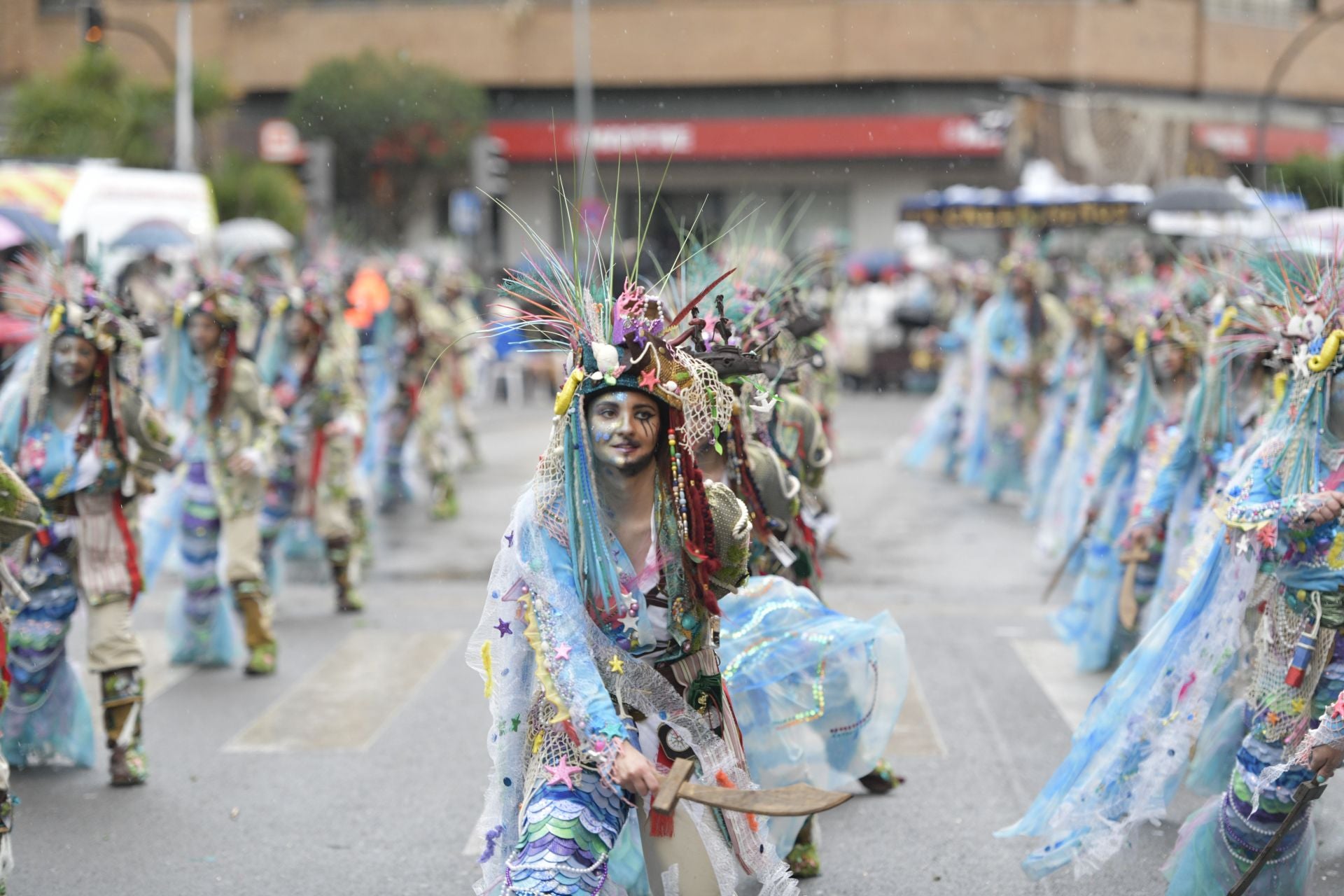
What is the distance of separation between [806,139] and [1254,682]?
3396 centimetres

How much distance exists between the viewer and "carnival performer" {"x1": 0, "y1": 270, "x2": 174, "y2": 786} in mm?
6473

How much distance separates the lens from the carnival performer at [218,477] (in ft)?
27.2

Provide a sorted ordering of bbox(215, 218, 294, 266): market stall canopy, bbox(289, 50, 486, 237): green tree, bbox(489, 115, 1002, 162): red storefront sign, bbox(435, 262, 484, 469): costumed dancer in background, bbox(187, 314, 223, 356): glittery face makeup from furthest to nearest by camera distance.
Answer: bbox(489, 115, 1002, 162): red storefront sign → bbox(289, 50, 486, 237): green tree → bbox(215, 218, 294, 266): market stall canopy → bbox(435, 262, 484, 469): costumed dancer in background → bbox(187, 314, 223, 356): glittery face makeup

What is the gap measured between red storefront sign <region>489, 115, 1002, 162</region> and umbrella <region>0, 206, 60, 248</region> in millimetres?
22505

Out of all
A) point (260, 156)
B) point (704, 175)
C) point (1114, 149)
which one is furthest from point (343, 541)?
point (704, 175)

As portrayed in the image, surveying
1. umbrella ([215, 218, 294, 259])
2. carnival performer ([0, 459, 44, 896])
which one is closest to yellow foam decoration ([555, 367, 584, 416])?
carnival performer ([0, 459, 44, 896])

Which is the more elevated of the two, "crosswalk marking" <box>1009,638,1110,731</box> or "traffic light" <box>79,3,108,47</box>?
"traffic light" <box>79,3,108,47</box>

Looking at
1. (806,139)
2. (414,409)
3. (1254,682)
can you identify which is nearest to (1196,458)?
(1254,682)

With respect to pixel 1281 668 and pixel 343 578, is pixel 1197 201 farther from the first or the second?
pixel 1281 668

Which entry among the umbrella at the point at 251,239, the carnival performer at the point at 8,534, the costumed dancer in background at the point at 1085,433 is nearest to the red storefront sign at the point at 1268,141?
the umbrella at the point at 251,239

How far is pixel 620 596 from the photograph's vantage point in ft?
13.5

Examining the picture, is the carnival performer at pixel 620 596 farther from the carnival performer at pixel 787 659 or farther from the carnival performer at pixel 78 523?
the carnival performer at pixel 78 523

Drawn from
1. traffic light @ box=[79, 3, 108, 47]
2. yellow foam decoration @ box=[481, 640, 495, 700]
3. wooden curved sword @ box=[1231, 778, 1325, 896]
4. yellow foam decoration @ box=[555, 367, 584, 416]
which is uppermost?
traffic light @ box=[79, 3, 108, 47]

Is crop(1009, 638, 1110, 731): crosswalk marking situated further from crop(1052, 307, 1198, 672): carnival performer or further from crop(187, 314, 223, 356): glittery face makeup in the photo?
crop(187, 314, 223, 356): glittery face makeup
